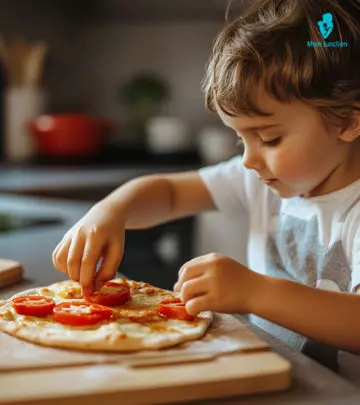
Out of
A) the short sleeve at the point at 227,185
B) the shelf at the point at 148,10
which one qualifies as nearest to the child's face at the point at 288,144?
the short sleeve at the point at 227,185

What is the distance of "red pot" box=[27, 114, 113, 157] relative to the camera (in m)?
3.00

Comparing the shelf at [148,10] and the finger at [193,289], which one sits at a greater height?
the shelf at [148,10]

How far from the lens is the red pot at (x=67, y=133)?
9.85 feet

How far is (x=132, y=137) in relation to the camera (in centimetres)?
354

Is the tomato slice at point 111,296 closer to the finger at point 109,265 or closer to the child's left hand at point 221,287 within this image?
the finger at point 109,265

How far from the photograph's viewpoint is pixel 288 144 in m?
0.98

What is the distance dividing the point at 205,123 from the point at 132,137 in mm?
403

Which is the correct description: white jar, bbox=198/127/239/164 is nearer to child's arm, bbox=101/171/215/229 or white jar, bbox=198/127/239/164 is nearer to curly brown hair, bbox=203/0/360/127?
child's arm, bbox=101/171/215/229

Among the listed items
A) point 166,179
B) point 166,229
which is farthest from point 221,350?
point 166,229

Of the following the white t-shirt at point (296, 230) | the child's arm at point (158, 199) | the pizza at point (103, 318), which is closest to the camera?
the pizza at point (103, 318)

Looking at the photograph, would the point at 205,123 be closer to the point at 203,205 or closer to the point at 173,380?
the point at 203,205

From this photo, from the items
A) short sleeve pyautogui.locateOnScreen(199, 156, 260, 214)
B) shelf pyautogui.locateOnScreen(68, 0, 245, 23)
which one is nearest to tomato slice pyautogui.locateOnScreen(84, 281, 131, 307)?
short sleeve pyautogui.locateOnScreen(199, 156, 260, 214)

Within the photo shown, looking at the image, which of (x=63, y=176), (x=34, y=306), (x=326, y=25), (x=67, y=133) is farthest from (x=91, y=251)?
(x=67, y=133)

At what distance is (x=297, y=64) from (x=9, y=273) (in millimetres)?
545
